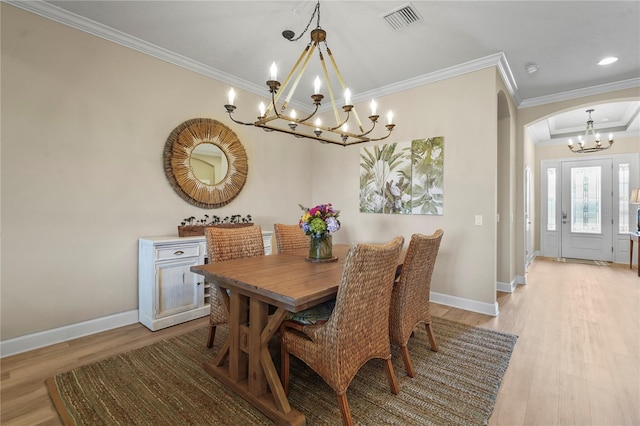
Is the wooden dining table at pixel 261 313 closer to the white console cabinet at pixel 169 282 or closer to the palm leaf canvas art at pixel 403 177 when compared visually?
the white console cabinet at pixel 169 282

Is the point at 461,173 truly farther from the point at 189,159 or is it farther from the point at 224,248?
the point at 189,159

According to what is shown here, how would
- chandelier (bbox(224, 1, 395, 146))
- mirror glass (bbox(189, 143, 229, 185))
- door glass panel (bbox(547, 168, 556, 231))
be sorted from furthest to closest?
door glass panel (bbox(547, 168, 556, 231)) < mirror glass (bbox(189, 143, 229, 185)) < chandelier (bbox(224, 1, 395, 146))

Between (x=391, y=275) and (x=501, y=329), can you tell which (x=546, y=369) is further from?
(x=391, y=275)

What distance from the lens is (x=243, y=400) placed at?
69.4 inches

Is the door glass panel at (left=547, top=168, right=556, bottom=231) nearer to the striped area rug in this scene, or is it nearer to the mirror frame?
the striped area rug

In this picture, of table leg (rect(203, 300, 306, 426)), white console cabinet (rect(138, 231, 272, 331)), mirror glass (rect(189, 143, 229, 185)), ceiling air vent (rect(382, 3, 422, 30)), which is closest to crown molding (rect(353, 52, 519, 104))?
ceiling air vent (rect(382, 3, 422, 30))

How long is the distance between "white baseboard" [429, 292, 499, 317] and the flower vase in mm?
2051

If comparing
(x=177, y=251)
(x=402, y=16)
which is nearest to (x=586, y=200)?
(x=402, y=16)

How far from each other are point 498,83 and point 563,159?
4774 mm

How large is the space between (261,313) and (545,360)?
2265 mm

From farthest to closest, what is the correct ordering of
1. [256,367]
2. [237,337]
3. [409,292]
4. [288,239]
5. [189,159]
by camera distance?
[189,159] → [288,239] → [409,292] → [237,337] → [256,367]

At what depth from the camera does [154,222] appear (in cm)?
308

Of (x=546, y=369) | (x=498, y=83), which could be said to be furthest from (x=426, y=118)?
(x=546, y=369)

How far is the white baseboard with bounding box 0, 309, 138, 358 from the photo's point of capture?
2304mm
